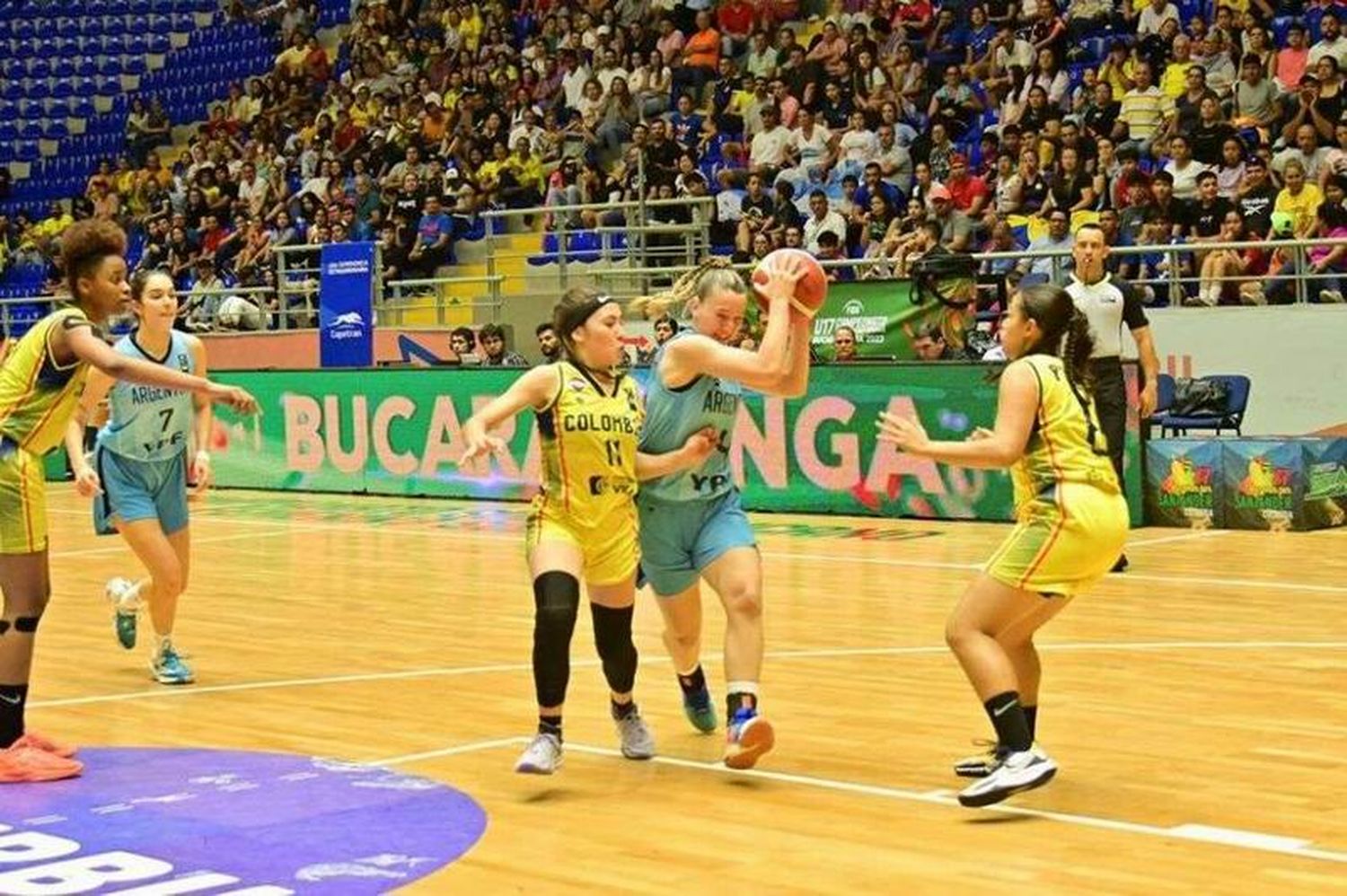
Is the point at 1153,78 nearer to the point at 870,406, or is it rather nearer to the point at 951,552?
the point at 870,406

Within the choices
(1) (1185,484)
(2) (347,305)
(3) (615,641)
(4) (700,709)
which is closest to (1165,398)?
(1) (1185,484)

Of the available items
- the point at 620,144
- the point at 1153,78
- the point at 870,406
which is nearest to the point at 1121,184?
the point at 1153,78

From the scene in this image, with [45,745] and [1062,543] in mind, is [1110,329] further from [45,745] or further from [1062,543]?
[45,745]

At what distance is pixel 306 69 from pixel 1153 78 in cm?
1525

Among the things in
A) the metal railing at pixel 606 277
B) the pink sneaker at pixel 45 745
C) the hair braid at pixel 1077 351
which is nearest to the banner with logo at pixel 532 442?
the metal railing at pixel 606 277

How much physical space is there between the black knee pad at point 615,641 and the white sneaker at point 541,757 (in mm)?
426

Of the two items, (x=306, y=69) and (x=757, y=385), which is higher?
(x=306, y=69)

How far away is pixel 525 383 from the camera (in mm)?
7266

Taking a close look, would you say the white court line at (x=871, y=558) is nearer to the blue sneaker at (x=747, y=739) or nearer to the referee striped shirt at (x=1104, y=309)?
the referee striped shirt at (x=1104, y=309)

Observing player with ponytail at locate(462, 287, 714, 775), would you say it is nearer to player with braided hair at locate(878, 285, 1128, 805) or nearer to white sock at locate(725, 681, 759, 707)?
white sock at locate(725, 681, 759, 707)

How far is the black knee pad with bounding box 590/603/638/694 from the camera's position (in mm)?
7520

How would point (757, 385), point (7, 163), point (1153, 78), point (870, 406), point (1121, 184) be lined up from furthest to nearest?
point (7, 163) → point (1153, 78) → point (1121, 184) → point (870, 406) → point (757, 385)

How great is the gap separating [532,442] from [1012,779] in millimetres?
12732

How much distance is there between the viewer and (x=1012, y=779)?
652 cm
